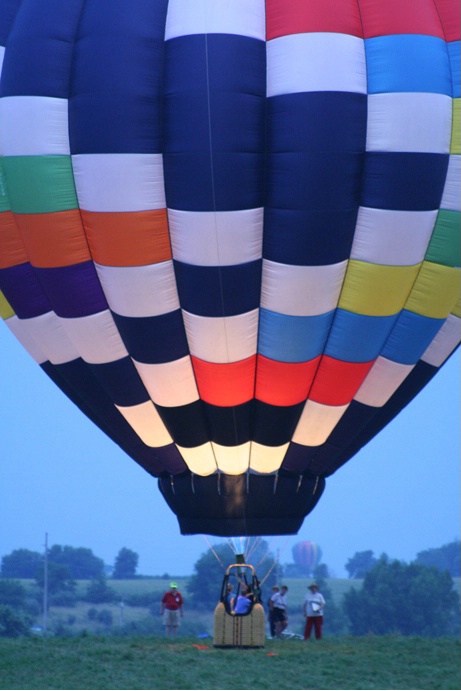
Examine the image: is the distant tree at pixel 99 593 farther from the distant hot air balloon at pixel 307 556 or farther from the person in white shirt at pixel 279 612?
the person in white shirt at pixel 279 612

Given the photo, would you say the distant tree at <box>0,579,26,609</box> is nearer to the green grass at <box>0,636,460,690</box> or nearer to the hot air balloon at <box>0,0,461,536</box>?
the green grass at <box>0,636,460,690</box>

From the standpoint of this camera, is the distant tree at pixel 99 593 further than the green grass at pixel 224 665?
Yes

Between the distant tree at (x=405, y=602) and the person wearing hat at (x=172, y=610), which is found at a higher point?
the distant tree at (x=405, y=602)

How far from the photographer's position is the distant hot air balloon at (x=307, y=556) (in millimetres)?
48188

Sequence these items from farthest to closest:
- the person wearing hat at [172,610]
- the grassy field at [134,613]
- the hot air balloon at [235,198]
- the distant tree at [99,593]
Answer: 1. the distant tree at [99,593]
2. the grassy field at [134,613]
3. the person wearing hat at [172,610]
4. the hot air balloon at [235,198]

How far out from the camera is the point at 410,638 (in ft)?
31.9

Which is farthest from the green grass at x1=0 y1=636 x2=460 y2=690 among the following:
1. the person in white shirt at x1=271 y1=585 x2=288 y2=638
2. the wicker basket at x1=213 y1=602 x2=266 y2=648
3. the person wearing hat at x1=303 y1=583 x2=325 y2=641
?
the person in white shirt at x1=271 y1=585 x2=288 y2=638

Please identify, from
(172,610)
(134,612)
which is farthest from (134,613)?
(172,610)

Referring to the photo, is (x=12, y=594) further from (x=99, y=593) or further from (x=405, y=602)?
(x=405, y=602)

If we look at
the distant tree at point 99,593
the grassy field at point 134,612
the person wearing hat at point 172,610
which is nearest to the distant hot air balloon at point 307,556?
the grassy field at point 134,612

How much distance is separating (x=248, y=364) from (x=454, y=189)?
6.38ft

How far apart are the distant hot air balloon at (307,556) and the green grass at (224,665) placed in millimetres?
39469

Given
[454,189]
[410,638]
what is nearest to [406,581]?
[410,638]

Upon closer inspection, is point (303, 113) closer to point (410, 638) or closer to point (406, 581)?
point (410, 638)
